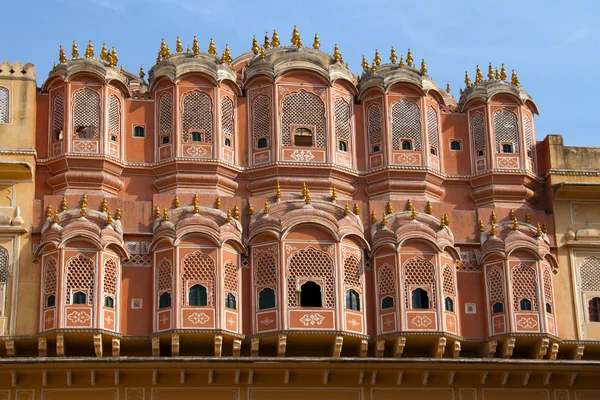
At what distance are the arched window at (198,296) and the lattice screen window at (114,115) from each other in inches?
160

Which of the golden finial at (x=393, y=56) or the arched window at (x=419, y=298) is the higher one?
the golden finial at (x=393, y=56)

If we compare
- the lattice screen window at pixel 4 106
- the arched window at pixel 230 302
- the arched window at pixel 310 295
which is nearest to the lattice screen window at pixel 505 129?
the arched window at pixel 310 295

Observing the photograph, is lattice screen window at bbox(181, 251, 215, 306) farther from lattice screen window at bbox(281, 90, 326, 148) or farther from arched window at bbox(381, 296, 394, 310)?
arched window at bbox(381, 296, 394, 310)

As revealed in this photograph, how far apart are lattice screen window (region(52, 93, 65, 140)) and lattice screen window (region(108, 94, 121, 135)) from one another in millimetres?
970

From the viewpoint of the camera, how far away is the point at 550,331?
1141 inches

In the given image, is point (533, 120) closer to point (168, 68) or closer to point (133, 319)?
point (168, 68)

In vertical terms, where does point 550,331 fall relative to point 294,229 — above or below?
below

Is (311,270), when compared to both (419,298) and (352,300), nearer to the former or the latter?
(352,300)

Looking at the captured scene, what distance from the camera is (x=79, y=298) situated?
2781 cm

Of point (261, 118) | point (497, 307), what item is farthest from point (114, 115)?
point (497, 307)

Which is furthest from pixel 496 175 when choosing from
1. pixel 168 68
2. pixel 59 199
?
pixel 59 199

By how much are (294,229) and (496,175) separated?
190 inches

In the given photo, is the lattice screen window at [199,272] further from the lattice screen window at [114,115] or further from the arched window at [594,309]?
the arched window at [594,309]

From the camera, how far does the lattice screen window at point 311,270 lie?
28328 millimetres
